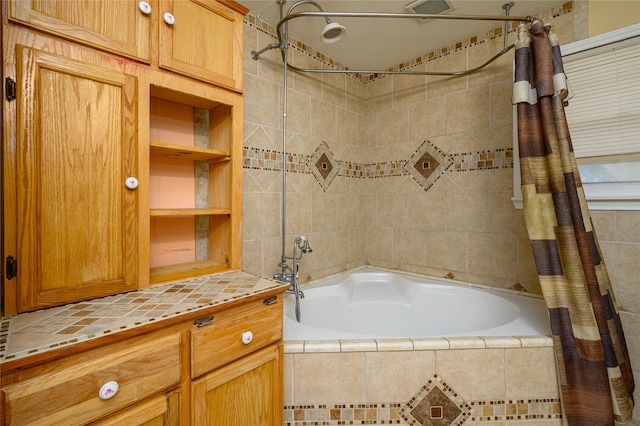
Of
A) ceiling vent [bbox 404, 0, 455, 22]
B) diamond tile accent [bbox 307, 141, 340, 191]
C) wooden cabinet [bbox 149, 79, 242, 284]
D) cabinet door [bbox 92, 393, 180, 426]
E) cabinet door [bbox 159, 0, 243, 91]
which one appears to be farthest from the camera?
diamond tile accent [bbox 307, 141, 340, 191]

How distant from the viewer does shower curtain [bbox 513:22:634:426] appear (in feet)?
3.90

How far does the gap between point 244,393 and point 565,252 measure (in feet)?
4.61

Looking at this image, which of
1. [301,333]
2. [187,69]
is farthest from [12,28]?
[301,333]

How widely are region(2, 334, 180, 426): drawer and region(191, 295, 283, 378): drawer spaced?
2.8 inches

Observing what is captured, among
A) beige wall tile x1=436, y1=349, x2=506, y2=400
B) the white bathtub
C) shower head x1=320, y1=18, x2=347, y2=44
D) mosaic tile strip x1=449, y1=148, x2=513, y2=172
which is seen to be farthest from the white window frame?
shower head x1=320, y1=18, x2=347, y2=44

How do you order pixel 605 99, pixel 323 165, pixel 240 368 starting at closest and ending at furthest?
1. pixel 240 368
2. pixel 605 99
3. pixel 323 165

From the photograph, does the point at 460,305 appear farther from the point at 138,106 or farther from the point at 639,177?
the point at 138,106

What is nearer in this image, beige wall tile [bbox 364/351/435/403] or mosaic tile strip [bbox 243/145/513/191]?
beige wall tile [bbox 364/351/435/403]

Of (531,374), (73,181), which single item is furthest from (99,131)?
(531,374)

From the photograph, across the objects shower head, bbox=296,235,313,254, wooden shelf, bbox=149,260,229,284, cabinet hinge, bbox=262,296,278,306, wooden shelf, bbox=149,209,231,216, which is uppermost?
wooden shelf, bbox=149,209,231,216

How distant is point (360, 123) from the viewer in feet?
8.55

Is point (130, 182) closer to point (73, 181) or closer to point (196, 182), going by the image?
point (73, 181)

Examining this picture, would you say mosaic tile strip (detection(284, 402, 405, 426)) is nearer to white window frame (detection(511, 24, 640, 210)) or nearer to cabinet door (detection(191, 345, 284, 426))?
cabinet door (detection(191, 345, 284, 426))

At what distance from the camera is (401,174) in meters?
2.41
